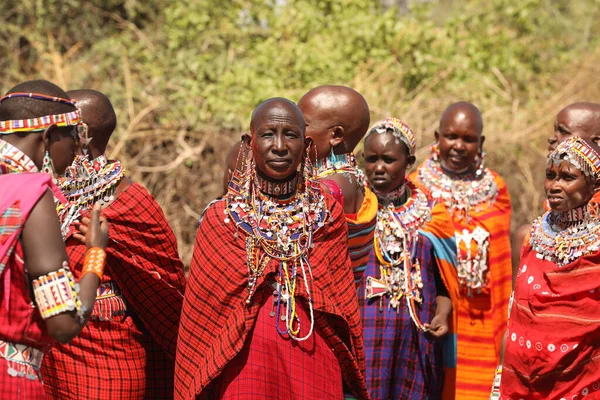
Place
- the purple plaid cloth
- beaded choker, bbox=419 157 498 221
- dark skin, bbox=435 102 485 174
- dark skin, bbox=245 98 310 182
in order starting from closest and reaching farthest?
dark skin, bbox=245 98 310 182 < the purple plaid cloth < beaded choker, bbox=419 157 498 221 < dark skin, bbox=435 102 485 174

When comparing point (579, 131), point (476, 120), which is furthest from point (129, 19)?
point (579, 131)

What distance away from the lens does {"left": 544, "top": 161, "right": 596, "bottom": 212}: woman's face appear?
17.1 feet

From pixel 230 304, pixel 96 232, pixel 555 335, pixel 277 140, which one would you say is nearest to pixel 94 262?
pixel 96 232

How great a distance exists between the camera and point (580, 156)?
5.23 meters

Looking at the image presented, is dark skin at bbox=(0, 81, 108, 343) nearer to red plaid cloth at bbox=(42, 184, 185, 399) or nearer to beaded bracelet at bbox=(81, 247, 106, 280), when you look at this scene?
beaded bracelet at bbox=(81, 247, 106, 280)

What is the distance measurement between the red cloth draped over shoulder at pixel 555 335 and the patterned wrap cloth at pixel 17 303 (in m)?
2.66

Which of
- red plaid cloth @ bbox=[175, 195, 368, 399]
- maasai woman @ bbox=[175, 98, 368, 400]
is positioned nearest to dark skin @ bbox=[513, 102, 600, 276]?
red plaid cloth @ bbox=[175, 195, 368, 399]

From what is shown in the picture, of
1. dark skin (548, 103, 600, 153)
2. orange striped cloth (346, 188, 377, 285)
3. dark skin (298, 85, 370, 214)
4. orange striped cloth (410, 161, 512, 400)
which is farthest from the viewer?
orange striped cloth (410, 161, 512, 400)

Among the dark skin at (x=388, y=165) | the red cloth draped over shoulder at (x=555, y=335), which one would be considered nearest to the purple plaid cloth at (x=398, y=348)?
the dark skin at (x=388, y=165)

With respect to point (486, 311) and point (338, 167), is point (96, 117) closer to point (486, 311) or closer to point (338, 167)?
point (338, 167)

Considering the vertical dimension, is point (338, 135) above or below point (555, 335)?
above

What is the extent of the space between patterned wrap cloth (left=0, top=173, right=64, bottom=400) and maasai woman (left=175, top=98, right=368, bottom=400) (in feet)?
3.40

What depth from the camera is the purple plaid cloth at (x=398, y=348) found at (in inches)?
245

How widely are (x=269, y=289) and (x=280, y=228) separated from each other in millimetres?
304
